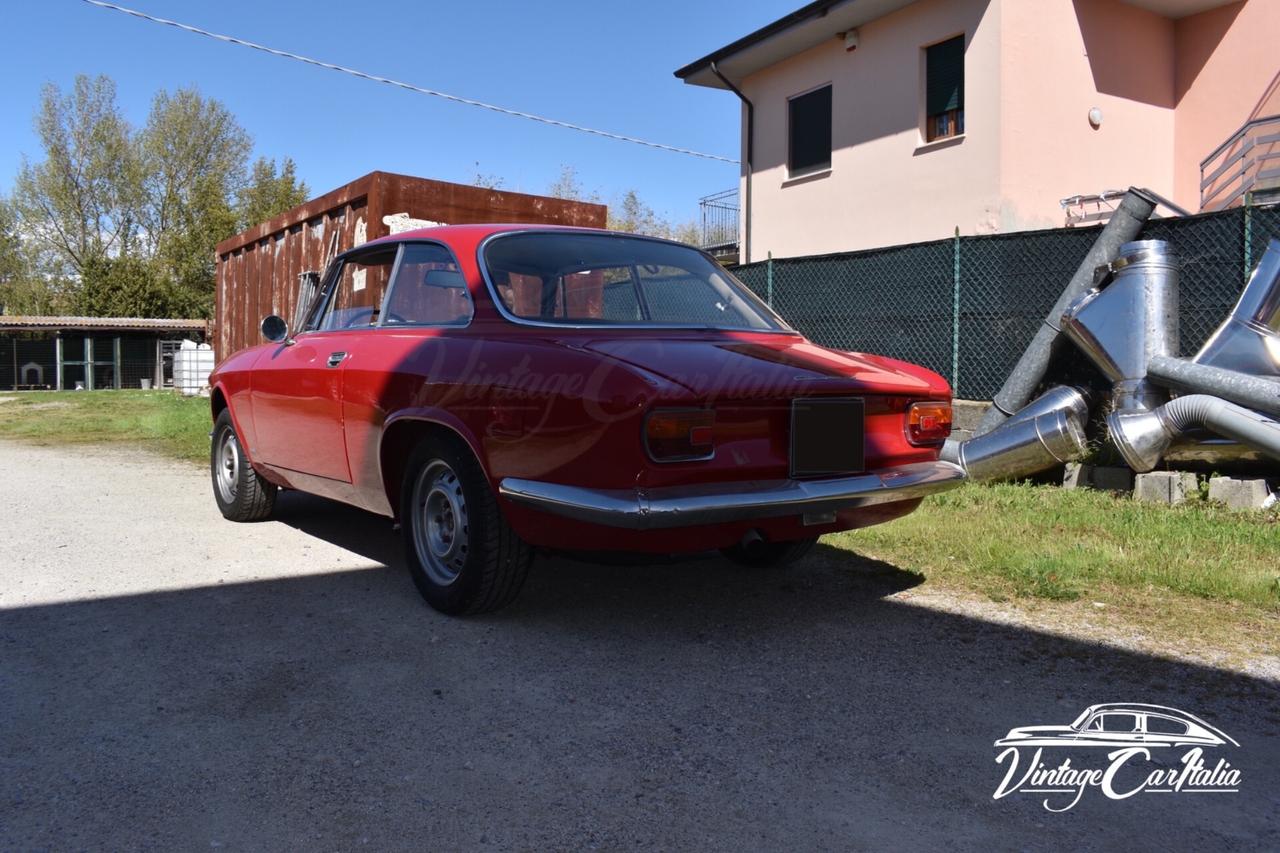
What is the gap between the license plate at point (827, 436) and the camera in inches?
135

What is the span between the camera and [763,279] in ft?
33.6

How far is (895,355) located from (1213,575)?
4.69 m

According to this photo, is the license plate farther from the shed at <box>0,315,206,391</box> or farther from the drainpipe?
the shed at <box>0,315,206,391</box>

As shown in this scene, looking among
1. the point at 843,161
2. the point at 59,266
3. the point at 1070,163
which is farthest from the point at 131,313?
the point at 1070,163

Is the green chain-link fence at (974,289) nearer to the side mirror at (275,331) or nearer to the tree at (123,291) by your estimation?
the side mirror at (275,331)

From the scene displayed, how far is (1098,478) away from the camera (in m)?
6.47

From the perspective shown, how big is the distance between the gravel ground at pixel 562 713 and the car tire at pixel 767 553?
0.26 feet

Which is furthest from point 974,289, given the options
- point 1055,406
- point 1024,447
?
point 1024,447

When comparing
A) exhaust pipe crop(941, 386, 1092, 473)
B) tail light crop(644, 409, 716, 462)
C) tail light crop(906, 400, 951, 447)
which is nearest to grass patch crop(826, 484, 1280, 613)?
exhaust pipe crop(941, 386, 1092, 473)

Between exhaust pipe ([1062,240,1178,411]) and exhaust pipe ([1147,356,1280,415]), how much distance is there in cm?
14

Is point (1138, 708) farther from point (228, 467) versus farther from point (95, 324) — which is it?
point (95, 324)

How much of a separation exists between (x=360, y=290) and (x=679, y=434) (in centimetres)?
237

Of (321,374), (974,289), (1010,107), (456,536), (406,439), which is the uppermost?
(1010,107)

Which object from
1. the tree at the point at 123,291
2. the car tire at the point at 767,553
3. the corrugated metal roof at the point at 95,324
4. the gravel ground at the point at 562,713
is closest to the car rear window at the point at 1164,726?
the gravel ground at the point at 562,713
